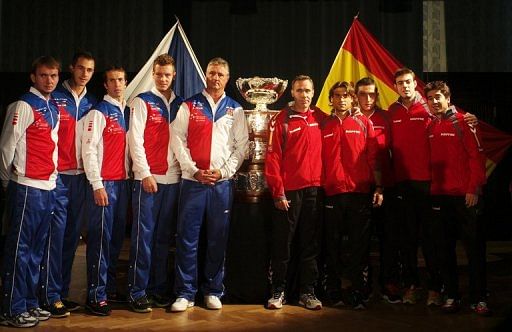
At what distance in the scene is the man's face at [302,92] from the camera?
10.9 feet

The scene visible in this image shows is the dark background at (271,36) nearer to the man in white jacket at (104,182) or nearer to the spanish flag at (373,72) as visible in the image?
the spanish flag at (373,72)

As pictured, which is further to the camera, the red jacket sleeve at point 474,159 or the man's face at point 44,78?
the red jacket sleeve at point 474,159

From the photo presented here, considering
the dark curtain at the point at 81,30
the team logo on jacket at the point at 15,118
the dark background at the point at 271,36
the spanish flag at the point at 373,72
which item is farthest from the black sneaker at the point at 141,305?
the dark curtain at the point at 81,30

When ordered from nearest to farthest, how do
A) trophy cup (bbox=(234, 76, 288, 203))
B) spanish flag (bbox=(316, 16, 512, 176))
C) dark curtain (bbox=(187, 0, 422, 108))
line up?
trophy cup (bbox=(234, 76, 288, 203)) → spanish flag (bbox=(316, 16, 512, 176)) → dark curtain (bbox=(187, 0, 422, 108))

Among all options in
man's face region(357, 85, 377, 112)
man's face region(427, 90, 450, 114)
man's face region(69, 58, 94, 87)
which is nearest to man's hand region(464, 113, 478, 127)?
man's face region(427, 90, 450, 114)

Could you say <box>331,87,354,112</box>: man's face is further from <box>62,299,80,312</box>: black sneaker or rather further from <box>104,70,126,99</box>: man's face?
<box>62,299,80,312</box>: black sneaker

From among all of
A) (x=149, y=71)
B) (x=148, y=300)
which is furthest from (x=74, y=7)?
(x=148, y=300)

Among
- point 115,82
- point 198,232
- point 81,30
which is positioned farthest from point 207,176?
point 81,30

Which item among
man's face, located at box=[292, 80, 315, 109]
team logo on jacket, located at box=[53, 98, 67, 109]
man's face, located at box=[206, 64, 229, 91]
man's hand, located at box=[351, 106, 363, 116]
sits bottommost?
man's hand, located at box=[351, 106, 363, 116]

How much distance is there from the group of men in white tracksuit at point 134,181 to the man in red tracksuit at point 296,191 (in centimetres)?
27

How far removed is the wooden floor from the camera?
9.30 ft

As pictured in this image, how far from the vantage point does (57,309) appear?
3.03 metres

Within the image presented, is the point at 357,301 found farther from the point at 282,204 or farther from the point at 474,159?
the point at 474,159

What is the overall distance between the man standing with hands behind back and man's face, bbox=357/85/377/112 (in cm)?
94
